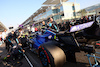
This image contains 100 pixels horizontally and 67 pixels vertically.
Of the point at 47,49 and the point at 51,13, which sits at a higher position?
the point at 51,13

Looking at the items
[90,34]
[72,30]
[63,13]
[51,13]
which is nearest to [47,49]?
[72,30]

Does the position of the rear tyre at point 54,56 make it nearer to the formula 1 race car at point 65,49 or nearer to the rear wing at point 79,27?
the formula 1 race car at point 65,49

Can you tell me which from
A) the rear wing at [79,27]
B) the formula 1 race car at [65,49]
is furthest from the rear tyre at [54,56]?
the rear wing at [79,27]

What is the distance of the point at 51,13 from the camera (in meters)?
33.6

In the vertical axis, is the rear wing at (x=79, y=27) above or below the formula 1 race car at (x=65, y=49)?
above

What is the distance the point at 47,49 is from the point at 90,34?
3.96 ft

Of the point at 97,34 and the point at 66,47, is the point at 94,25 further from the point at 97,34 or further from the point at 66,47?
the point at 66,47

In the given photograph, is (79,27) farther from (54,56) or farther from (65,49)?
(54,56)

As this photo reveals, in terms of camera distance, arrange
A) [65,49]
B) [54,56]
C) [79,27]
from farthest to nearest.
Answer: [65,49] < [54,56] < [79,27]

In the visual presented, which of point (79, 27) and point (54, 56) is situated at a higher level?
point (79, 27)

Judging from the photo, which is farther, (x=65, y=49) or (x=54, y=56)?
(x=65, y=49)

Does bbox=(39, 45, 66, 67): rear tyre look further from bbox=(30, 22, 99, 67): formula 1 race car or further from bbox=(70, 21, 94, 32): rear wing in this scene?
bbox=(70, 21, 94, 32): rear wing

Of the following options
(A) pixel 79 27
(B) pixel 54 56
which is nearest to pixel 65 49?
(B) pixel 54 56

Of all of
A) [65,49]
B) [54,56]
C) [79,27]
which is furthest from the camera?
[65,49]
